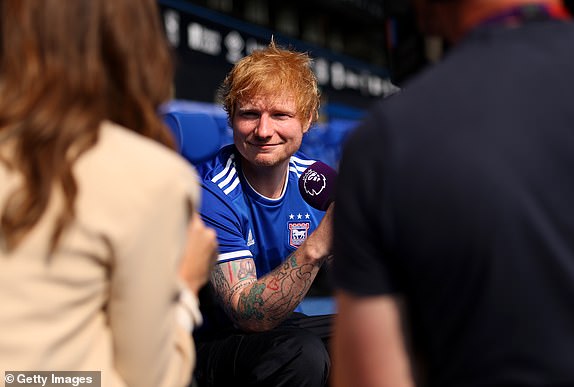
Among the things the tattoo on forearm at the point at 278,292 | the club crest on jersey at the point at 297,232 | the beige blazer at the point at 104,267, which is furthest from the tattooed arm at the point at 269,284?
the beige blazer at the point at 104,267

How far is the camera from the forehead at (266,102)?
277 centimetres

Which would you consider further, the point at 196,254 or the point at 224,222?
the point at 224,222

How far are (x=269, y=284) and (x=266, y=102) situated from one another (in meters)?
0.71

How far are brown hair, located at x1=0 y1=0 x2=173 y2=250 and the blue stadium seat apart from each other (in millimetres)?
2192

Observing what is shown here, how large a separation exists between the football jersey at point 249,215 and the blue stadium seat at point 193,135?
788mm

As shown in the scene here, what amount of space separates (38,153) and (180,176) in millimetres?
228

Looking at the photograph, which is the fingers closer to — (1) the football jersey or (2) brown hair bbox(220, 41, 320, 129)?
(1) the football jersey

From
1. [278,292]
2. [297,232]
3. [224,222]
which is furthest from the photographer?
[297,232]

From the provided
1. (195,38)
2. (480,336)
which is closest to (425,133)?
(480,336)

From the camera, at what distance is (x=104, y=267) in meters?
1.31

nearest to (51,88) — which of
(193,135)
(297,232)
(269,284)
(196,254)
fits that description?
(196,254)

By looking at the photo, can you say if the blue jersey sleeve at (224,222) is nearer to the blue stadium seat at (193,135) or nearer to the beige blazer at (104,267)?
the blue stadium seat at (193,135)

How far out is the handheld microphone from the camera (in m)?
2.89

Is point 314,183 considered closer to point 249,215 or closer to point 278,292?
point 249,215
